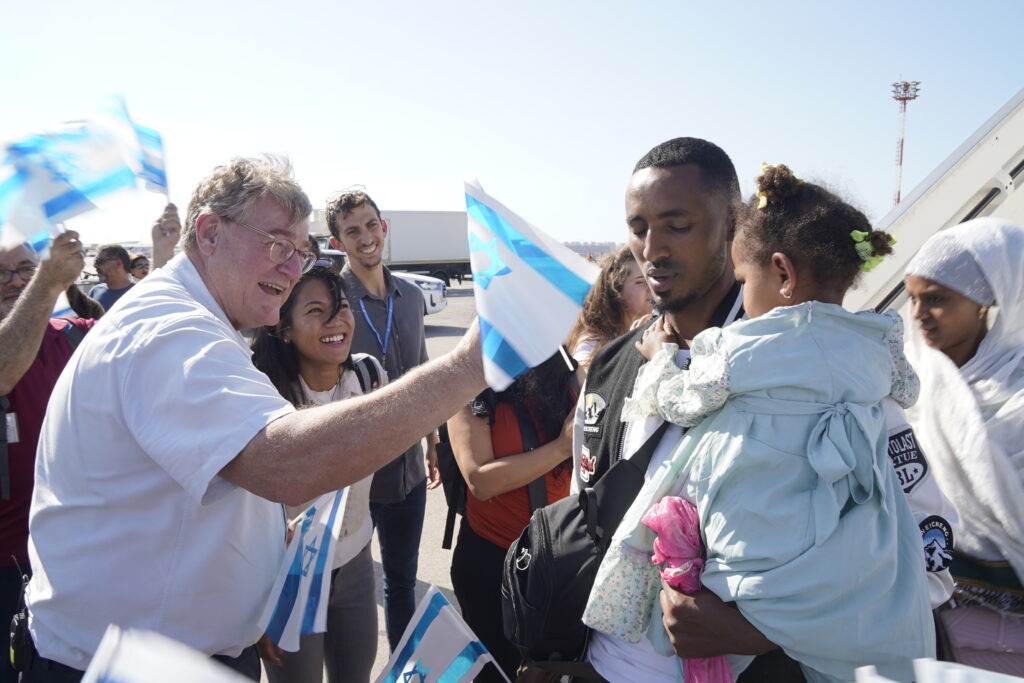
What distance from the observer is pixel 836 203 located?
1620mm

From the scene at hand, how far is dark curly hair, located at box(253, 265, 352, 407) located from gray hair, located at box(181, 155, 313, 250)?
1033mm

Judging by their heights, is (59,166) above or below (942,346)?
above

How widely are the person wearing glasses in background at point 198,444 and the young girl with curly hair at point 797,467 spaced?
55 cm

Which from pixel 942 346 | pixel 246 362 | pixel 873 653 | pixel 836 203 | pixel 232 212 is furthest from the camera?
pixel 942 346

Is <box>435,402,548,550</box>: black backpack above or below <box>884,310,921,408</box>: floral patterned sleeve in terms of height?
below

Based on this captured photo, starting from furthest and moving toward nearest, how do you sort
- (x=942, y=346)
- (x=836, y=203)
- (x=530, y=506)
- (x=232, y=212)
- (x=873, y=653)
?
1. (x=530, y=506)
2. (x=942, y=346)
3. (x=232, y=212)
4. (x=836, y=203)
5. (x=873, y=653)

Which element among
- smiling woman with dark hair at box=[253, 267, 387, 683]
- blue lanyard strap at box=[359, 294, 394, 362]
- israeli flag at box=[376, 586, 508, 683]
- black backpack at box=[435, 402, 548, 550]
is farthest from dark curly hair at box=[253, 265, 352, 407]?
israeli flag at box=[376, 586, 508, 683]

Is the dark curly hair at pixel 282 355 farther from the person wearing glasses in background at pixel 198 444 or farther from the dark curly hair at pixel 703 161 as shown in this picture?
the dark curly hair at pixel 703 161

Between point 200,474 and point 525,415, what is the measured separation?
1.52 metres

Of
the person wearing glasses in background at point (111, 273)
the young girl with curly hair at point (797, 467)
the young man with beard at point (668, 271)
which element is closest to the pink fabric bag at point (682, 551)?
the young girl with curly hair at point (797, 467)

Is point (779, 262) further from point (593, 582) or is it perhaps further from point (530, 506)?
point (530, 506)

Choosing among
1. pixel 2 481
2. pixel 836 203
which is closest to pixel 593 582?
pixel 836 203

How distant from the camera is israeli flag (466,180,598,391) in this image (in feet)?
4.00

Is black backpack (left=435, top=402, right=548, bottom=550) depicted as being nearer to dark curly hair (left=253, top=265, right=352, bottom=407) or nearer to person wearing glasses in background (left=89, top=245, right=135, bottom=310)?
dark curly hair (left=253, top=265, right=352, bottom=407)
